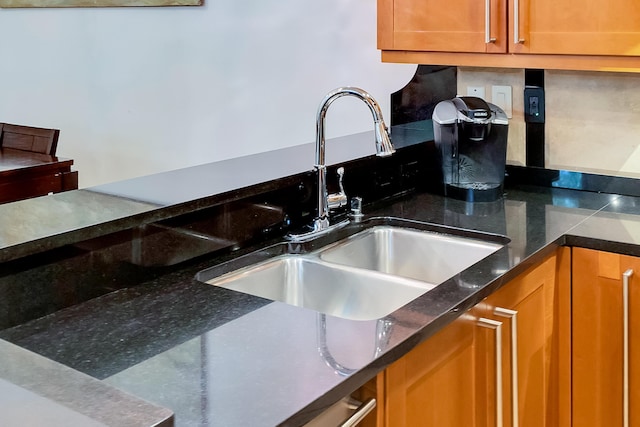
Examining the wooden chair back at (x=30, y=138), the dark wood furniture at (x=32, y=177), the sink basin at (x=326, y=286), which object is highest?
the wooden chair back at (x=30, y=138)

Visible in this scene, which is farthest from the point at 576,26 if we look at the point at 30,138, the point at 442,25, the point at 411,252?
the point at 30,138

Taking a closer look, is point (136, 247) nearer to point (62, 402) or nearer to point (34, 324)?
point (34, 324)

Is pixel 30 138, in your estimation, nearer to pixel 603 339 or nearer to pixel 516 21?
pixel 516 21

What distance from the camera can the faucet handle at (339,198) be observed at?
1.86 meters

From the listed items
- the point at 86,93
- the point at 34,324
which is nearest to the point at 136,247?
the point at 34,324

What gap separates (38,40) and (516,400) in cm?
337

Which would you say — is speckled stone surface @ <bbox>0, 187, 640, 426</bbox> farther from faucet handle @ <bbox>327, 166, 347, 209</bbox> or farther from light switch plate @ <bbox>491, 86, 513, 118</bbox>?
light switch plate @ <bbox>491, 86, 513, 118</bbox>

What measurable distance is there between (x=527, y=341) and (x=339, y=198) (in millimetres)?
561

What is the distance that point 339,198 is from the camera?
1.88m

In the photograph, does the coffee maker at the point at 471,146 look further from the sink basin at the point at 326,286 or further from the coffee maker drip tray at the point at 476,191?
the sink basin at the point at 326,286

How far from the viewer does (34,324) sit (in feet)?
4.25

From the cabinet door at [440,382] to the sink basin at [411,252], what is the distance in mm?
380

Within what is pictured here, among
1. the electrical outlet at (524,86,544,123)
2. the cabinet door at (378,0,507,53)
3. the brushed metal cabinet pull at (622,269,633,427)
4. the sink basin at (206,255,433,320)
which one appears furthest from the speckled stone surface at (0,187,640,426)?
the electrical outlet at (524,86,544,123)

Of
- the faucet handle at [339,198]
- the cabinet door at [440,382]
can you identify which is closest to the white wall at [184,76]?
the faucet handle at [339,198]
